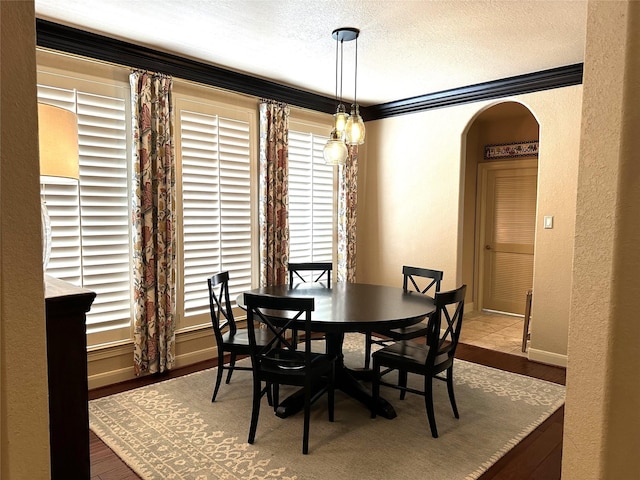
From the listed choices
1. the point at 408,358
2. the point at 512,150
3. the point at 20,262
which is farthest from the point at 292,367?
the point at 512,150

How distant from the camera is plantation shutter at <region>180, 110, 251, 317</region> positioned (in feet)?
13.2

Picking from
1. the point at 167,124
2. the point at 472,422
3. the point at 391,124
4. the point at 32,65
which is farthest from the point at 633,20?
the point at 391,124

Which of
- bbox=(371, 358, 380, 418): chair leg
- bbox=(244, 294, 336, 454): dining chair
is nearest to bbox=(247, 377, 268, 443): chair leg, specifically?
bbox=(244, 294, 336, 454): dining chair

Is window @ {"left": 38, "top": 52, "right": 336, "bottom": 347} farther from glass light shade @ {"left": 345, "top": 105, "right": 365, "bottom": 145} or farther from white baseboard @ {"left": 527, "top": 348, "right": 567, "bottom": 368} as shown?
white baseboard @ {"left": 527, "top": 348, "right": 567, "bottom": 368}

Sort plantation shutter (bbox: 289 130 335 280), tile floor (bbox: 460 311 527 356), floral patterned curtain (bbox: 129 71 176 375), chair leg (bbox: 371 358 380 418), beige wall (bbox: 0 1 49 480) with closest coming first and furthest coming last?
beige wall (bbox: 0 1 49 480), chair leg (bbox: 371 358 380 418), floral patterned curtain (bbox: 129 71 176 375), tile floor (bbox: 460 311 527 356), plantation shutter (bbox: 289 130 335 280)

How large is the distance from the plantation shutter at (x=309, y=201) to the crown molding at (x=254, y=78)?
0.46 metres

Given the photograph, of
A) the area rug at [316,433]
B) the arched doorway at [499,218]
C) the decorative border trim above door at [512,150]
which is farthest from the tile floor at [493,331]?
the decorative border trim above door at [512,150]

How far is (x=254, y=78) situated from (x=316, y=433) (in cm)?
329

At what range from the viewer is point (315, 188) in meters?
5.20

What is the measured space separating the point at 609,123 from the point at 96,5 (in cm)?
303

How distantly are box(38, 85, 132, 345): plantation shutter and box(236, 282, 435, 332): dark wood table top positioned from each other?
111 cm

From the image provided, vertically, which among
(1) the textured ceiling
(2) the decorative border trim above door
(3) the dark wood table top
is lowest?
(3) the dark wood table top

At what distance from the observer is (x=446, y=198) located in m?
5.07

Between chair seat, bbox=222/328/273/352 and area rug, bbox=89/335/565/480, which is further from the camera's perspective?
chair seat, bbox=222/328/273/352
